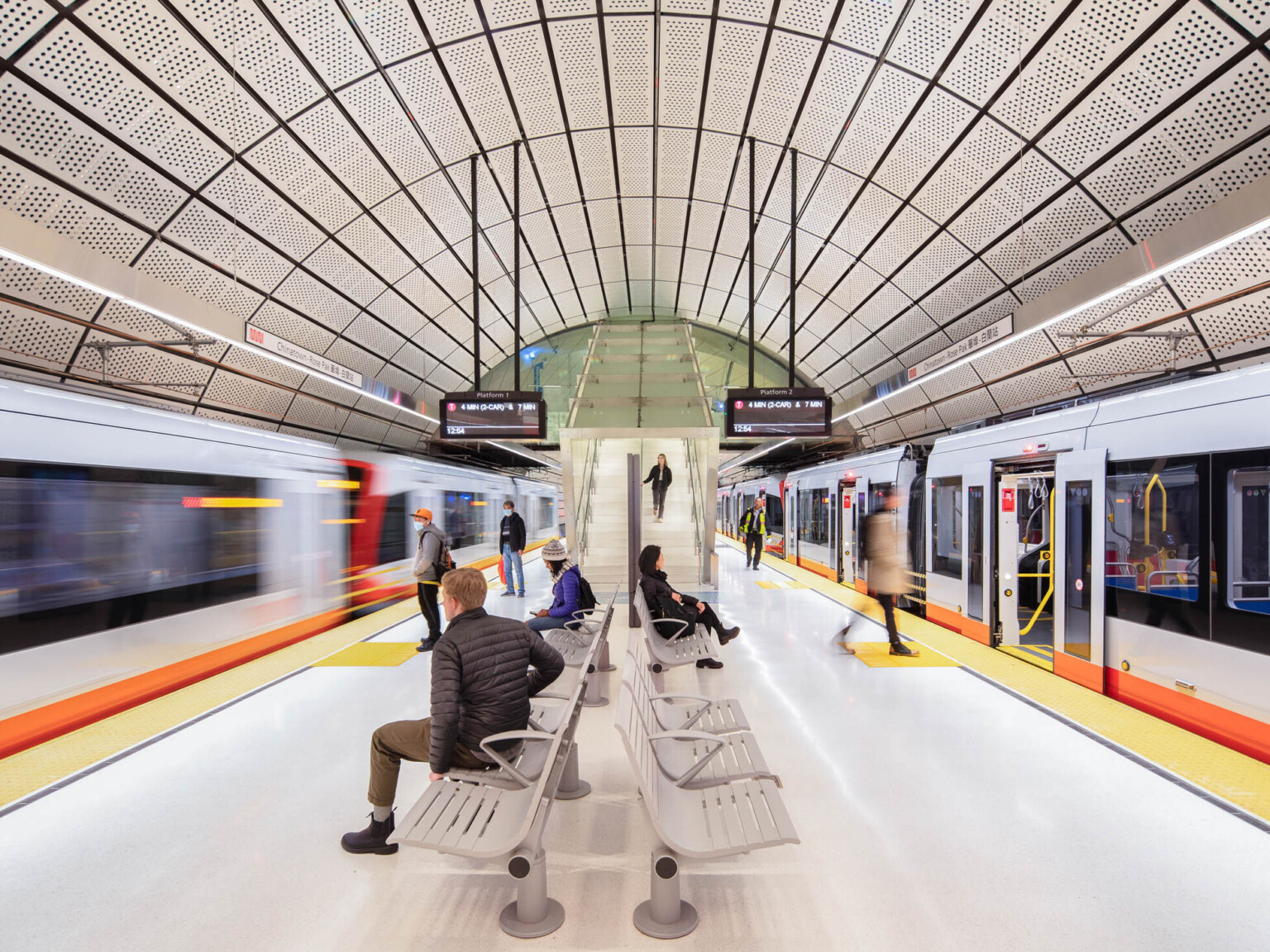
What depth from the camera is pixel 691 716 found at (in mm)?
3559

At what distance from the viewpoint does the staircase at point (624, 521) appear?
466 inches

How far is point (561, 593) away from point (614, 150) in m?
10.0

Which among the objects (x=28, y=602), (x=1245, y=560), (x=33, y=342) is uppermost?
(x=33, y=342)

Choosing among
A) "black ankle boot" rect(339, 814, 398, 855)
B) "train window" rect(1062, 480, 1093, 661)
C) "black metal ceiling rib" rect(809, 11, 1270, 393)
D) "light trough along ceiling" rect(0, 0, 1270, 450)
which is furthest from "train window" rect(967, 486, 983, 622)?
"black ankle boot" rect(339, 814, 398, 855)

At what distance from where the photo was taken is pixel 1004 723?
4.68m

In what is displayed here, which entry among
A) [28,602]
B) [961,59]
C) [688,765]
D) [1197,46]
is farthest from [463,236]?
[688,765]

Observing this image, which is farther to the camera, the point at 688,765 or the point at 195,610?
the point at 195,610

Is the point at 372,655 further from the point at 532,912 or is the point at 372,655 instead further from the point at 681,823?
the point at 681,823

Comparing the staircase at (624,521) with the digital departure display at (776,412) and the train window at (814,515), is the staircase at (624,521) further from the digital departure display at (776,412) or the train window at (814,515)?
the train window at (814,515)

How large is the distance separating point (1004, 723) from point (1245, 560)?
1895 mm

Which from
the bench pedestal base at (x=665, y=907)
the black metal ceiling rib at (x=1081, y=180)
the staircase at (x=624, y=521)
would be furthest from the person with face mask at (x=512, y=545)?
the black metal ceiling rib at (x=1081, y=180)

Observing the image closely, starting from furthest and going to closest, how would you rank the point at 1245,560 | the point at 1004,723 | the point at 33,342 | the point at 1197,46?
the point at 33,342, the point at 1197,46, the point at 1004,723, the point at 1245,560

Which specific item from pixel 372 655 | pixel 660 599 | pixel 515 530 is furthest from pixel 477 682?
pixel 515 530

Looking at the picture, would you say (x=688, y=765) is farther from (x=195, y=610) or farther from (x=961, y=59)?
(x=961, y=59)
